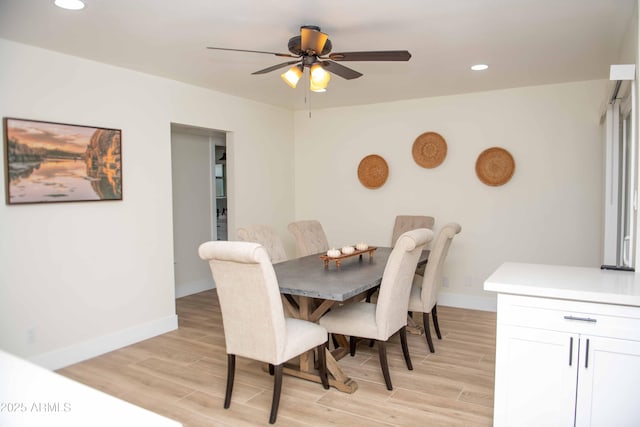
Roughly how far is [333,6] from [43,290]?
9.33 feet

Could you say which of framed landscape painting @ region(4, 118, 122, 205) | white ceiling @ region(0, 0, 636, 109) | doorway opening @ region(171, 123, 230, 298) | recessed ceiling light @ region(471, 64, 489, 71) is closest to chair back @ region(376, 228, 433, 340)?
white ceiling @ region(0, 0, 636, 109)

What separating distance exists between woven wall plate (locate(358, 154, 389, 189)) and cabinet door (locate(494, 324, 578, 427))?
3.48 m

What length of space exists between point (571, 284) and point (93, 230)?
11.1ft

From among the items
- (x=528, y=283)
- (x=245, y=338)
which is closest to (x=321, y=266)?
(x=245, y=338)

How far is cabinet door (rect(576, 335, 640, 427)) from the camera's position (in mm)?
1741

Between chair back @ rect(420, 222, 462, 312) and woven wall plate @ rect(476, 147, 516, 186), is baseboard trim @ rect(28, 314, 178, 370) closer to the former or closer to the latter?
chair back @ rect(420, 222, 462, 312)

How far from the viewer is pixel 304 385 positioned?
2.94m

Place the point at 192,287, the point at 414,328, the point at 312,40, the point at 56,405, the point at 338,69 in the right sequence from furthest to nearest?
the point at 192,287, the point at 414,328, the point at 338,69, the point at 312,40, the point at 56,405

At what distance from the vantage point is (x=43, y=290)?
322 centimetres

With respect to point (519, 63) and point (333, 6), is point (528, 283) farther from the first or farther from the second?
point (519, 63)

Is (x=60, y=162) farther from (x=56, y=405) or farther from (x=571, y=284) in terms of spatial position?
(x=571, y=284)

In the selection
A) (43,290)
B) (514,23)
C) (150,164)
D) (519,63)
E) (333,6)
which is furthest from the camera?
(150,164)

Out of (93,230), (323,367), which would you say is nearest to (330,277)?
(323,367)

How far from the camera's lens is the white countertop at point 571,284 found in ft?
5.72
